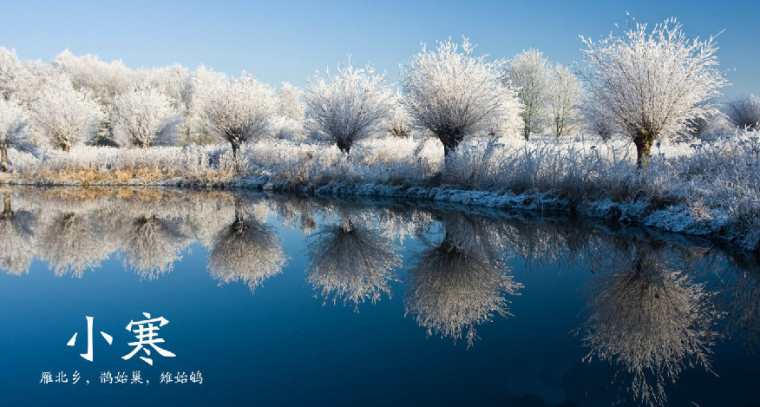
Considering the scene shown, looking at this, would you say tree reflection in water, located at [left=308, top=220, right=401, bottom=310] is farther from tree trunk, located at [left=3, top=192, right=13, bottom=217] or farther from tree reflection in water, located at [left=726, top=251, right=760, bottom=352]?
tree trunk, located at [left=3, top=192, right=13, bottom=217]

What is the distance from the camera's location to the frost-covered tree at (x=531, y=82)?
32.9 metres

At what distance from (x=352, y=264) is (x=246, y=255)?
6.04 ft

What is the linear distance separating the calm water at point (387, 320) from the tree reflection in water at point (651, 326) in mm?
18

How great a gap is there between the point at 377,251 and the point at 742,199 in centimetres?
559

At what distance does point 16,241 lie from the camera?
799 cm

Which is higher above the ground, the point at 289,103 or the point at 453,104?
the point at 289,103

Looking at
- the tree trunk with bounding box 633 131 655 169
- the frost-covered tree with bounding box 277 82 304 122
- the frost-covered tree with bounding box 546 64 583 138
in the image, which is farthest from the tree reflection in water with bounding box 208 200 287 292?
the frost-covered tree with bounding box 277 82 304 122

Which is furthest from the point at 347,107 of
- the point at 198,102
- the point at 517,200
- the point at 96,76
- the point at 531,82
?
the point at 96,76

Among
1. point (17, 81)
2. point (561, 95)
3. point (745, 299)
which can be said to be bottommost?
point (745, 299)

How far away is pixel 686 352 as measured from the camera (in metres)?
3.20

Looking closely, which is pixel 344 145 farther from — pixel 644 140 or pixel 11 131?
pixel 11 131

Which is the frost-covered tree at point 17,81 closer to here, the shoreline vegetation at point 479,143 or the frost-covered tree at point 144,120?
the shoreline vegetation at point 479,143

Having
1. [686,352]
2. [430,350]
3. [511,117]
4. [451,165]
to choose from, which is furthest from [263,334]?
[511,117]

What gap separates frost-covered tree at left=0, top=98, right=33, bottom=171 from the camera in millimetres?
25969
